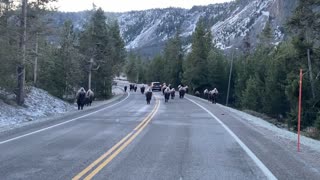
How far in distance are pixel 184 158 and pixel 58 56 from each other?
40694 millimetres

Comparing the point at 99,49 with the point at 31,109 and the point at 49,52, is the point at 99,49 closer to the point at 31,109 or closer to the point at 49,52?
the point at 49,52

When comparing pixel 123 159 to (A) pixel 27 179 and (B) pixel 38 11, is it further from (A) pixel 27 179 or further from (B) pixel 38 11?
(B) pixel 38 11

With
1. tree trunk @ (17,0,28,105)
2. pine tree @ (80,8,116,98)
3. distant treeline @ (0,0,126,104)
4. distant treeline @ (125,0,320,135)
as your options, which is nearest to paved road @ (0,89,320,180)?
distant treeline @ (0,0,126,104)

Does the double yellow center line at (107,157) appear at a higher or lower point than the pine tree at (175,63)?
lower

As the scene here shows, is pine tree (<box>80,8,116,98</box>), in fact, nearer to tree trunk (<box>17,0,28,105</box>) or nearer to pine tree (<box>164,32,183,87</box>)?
tree trunk (<box>17,0,28,105</box>)

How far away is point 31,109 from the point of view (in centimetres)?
3247

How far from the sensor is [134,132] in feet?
57.6

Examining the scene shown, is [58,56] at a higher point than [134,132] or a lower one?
higher

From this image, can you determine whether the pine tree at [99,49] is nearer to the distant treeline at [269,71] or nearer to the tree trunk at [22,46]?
the distant treeline at [269,71]

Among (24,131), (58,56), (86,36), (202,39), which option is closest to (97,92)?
(86,36)

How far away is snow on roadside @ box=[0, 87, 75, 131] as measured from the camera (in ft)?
83.8

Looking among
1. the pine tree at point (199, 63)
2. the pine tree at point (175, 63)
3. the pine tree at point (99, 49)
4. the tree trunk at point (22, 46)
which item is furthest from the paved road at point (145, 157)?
the pine tree at point (175, 63)

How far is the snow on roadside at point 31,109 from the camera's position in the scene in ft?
83.8

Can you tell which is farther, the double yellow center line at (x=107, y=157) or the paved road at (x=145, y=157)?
the paved road at (x=145, y=157)
